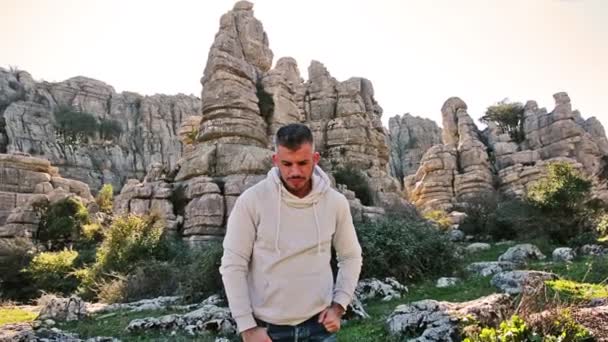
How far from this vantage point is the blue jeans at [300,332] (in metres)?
2.53

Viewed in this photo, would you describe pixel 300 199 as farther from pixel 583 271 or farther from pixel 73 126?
pixel 73 126

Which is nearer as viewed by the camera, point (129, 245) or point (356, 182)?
point (129, 245)

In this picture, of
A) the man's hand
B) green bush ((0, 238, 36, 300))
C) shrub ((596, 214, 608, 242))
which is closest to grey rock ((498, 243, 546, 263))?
shrub ((596, 214, 608, 242))

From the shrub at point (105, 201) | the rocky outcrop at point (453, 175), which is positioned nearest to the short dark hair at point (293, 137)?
the shrub at point (105, 201)

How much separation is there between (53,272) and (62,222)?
5960mm

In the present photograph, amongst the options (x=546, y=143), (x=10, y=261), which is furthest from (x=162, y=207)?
(x=546, y=143)

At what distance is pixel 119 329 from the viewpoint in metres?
7.47

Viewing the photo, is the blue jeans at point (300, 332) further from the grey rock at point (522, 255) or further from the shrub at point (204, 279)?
the grey rock at point (522, 255)

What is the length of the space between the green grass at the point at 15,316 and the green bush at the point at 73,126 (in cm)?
4928

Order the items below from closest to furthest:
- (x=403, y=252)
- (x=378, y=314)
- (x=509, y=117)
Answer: (x=378, y=314) < (x=403, y=252) < (x=509, y=117)

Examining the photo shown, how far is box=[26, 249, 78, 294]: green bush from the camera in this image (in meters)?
15.2

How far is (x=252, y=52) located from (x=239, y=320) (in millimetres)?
25245

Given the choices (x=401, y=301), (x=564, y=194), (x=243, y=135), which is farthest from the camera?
(x=243, y=135)

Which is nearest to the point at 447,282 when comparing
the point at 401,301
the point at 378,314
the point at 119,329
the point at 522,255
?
the point at 401,301
